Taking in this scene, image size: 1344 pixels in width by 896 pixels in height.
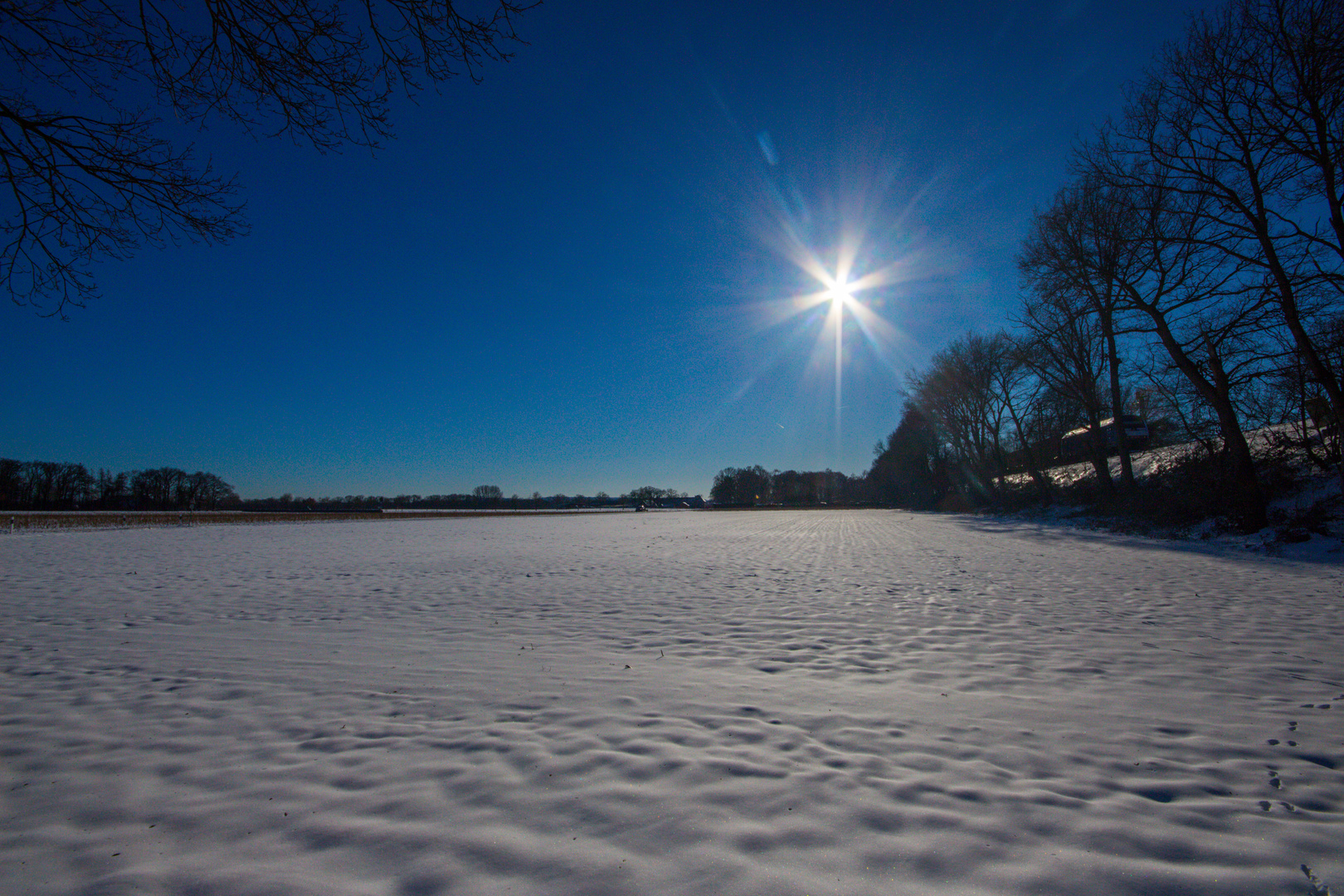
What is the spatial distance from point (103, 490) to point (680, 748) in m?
161

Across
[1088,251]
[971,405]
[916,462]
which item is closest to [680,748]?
[1088,251]

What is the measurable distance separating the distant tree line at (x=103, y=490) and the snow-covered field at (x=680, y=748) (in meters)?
131

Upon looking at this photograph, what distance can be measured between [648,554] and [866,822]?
14.4 meters

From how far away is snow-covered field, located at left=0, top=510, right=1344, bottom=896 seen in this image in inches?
89.6

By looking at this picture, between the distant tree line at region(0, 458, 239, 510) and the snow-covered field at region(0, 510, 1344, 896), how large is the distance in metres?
131

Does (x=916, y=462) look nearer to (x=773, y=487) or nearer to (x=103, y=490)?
(x=773, y=487)

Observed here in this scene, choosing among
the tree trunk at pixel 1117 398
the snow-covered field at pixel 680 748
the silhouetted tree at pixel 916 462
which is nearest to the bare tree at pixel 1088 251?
the tree trunk at pixel 1117 398

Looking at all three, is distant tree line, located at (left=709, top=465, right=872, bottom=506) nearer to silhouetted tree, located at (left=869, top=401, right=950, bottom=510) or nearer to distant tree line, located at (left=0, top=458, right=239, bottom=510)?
silhouetted tree, located at (left=869, top=401, right=950, bottom=510)

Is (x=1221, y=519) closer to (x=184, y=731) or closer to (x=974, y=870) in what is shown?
(x=974, y=870)

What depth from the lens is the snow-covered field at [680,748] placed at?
2275mm

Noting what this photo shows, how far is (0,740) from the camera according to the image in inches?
141

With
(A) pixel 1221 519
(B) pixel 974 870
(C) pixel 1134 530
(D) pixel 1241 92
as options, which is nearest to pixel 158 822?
(B) pixel 974 870

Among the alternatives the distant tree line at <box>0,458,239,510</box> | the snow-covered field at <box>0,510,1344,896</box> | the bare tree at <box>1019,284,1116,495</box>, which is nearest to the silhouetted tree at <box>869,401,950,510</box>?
the bare tree at <box>1019,284,1116,495</box>

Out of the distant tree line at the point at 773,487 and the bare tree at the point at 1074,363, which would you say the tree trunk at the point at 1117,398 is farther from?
the distant tree line at the point at 773,487
